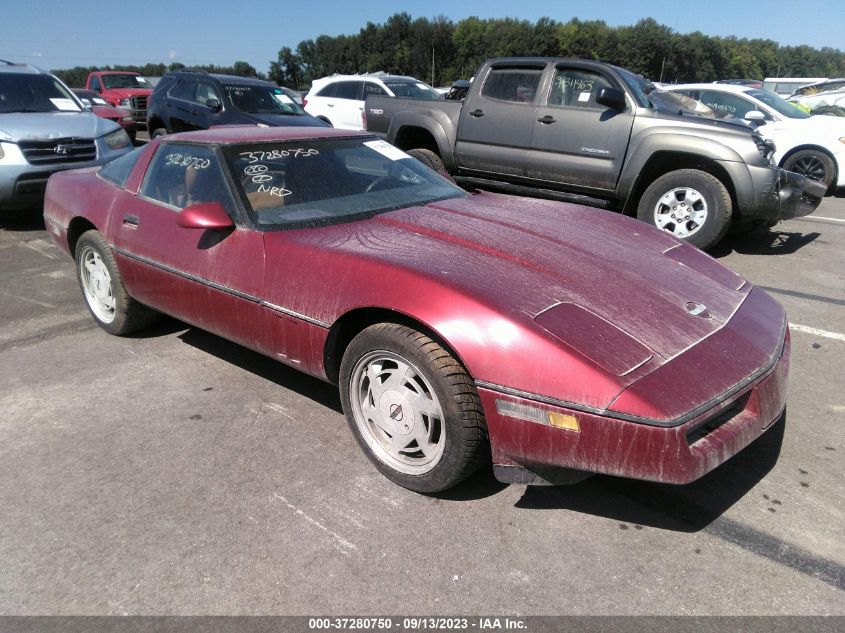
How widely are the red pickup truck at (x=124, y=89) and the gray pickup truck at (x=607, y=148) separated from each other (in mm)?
13986

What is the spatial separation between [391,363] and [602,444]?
92cm

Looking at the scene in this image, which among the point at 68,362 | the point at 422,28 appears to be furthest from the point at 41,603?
the point at 422,28

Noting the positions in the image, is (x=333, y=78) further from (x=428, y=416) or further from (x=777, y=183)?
(x=428, y=416)

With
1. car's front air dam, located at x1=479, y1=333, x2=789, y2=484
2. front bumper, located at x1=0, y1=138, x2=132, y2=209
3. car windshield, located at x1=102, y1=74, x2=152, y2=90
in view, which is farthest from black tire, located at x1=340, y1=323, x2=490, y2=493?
car windshield, located at x1=102, y1=74, x2=152, y2=90

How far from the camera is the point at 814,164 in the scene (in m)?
9.47

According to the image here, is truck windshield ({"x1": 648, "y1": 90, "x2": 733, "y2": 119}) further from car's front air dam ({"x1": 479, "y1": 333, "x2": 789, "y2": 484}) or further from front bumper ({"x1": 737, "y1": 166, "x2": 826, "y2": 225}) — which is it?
car's front air dam ({"x1": 479, "y1": 333, "x2": 789, "y2": 484})

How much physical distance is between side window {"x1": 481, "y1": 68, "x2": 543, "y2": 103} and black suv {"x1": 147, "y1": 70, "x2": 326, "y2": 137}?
12.1 feet

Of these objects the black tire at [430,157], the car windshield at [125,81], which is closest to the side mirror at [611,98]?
the black tire at [430,157]

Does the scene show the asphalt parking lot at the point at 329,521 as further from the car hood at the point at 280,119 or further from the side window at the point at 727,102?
the side window at the point at 727,102

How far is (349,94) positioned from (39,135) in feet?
25.9

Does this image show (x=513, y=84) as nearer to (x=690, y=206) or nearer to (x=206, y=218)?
(x=690, y=206)

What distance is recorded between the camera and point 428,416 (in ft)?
8.32

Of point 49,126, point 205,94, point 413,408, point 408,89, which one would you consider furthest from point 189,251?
point 408,89

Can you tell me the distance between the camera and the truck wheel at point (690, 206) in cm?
595
